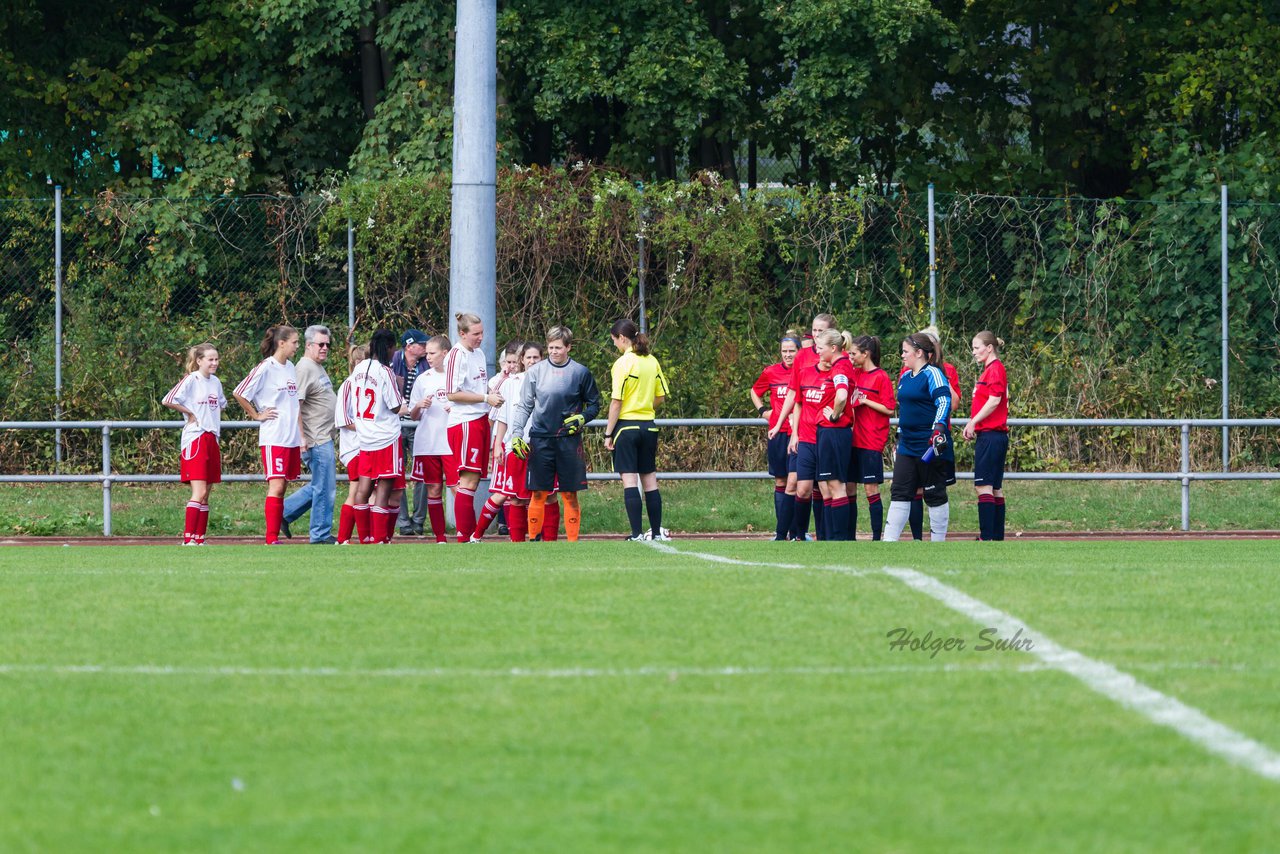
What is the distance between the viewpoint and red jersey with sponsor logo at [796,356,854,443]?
13367 millimetres

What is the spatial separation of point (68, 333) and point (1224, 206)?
12098mm

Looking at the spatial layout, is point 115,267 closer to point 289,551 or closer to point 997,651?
point 289,551

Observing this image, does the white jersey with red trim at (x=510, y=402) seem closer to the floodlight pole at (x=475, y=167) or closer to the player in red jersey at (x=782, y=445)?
the floodlight pole at (x=475, y=167)

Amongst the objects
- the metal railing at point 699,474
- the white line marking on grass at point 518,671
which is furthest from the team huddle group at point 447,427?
the white line marking on grass at point 518,671

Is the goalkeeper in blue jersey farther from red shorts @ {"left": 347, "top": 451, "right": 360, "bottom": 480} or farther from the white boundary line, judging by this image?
the white boundary line

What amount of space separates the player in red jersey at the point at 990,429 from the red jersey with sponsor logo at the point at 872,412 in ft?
2.10

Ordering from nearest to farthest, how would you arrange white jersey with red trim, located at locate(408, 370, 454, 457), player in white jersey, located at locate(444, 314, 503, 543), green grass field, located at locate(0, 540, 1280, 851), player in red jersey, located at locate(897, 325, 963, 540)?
1. green grass field, located at locate(0, 540, 1280, 851)
2. player in red jersey, located at locate(897, 325, 963, 540)
3. player in white jersey, located at locate(444, 314, 503, 543)
4. white jersey with red trim, located at locate(408, 370, 454, 457)

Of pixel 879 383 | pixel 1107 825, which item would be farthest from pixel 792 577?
pixel 879 383

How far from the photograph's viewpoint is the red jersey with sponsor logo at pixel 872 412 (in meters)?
13.7

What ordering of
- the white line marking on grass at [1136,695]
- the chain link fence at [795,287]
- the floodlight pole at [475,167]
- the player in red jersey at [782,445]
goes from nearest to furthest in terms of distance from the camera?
the white line marking on grass at [1136,695], the player in red jersey at [782,445], the floodlight pole at [475,167], the chain link fence at [795,287]

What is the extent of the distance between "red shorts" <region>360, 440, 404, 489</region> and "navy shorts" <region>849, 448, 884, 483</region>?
3.46 metres

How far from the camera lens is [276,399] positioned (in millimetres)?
13820

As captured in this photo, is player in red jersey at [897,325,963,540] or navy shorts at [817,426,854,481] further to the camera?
navy shorts at [817,426,854,481]

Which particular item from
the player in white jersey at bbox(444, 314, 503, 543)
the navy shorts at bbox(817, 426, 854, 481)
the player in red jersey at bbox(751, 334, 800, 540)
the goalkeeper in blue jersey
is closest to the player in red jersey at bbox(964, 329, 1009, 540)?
the goalkeeper in blue jersey
